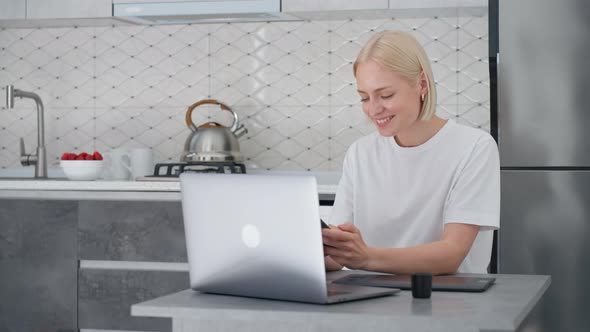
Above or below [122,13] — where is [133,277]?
below

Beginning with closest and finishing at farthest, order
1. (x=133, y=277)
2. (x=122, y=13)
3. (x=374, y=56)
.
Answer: (x=374, y=56)
(x=133, y=277)
(x=122, y=13)

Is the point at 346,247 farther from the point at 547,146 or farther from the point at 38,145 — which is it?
the point at 38,145

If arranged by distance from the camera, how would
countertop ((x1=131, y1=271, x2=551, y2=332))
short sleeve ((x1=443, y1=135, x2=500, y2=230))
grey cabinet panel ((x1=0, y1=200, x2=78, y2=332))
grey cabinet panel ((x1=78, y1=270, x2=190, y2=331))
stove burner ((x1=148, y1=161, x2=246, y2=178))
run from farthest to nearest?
stove burner ((x1=148, y1=161, x2=246, y2=178))
grey cabinet panel ((x1=0, y1=200, x2=78, y2=332))
grey cabinet panel ((x1=78, y1=270, x2=190, y2=331))
short sleeve ((x1=443, y1=135, x2=500, y2=230))
countertop ((x1=131, y1=271, x2=551, y2=332))

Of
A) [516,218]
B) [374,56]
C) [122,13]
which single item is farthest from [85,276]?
[374,56]

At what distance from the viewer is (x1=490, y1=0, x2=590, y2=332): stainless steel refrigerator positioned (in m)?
3.28

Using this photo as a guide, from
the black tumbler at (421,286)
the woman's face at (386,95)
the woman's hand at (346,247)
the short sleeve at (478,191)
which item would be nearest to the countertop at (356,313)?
the black tumbler at (421,286)

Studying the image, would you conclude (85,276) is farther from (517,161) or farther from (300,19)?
(517,161)

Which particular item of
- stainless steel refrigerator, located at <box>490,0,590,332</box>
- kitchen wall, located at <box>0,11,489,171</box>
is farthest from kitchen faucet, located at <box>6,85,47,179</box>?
stainless steel refrigerator, located at <box>490,0,590,332</box>

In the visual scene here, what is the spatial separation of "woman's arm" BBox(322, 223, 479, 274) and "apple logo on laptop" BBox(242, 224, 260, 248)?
25 centimetres

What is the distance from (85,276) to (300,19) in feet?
4.75

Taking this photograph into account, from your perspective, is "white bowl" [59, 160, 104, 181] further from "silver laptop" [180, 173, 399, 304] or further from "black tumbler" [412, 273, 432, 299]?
"black tumbler" [412, 273, 432, 299]

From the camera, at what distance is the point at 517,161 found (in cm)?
333

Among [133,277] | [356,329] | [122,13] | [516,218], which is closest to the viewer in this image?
[356,329]

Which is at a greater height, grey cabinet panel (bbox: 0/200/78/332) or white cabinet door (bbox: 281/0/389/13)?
white cabinet door (bbox: 281/0/389/13)
